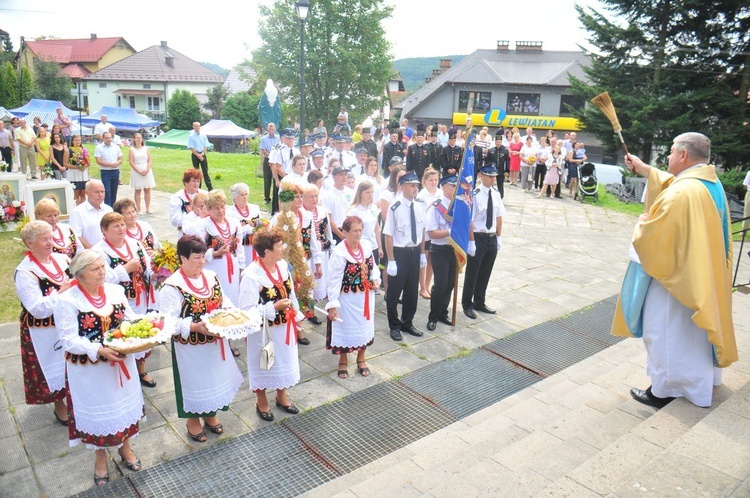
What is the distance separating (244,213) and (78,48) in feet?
251

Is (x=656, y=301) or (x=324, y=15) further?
(x=324, y=15)

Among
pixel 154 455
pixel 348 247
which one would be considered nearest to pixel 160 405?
pixel 154 455

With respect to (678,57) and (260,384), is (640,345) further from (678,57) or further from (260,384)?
(678,57)

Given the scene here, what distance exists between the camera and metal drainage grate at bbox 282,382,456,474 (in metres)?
4.82

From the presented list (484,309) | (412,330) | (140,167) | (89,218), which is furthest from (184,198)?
(140,167)

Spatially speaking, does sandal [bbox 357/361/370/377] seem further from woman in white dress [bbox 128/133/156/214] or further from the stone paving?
woman in white dress [bbox 128/133/156/214]

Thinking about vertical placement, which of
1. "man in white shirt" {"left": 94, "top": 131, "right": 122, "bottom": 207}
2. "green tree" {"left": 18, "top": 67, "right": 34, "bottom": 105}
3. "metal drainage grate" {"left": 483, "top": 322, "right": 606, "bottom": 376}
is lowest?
"metal drainage grate" {"left": 483, "top": 322, "right": 606, "bottom": 376}

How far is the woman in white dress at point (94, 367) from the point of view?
4.11 metres

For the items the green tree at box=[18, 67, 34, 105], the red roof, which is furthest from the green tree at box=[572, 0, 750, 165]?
the red roof

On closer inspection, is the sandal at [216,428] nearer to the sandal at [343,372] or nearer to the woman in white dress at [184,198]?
the sandal at [343,372]

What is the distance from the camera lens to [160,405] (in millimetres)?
5453

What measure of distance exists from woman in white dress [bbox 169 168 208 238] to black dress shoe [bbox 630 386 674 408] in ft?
18.9

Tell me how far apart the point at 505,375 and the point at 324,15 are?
34.3 m

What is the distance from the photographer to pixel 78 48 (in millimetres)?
70250
